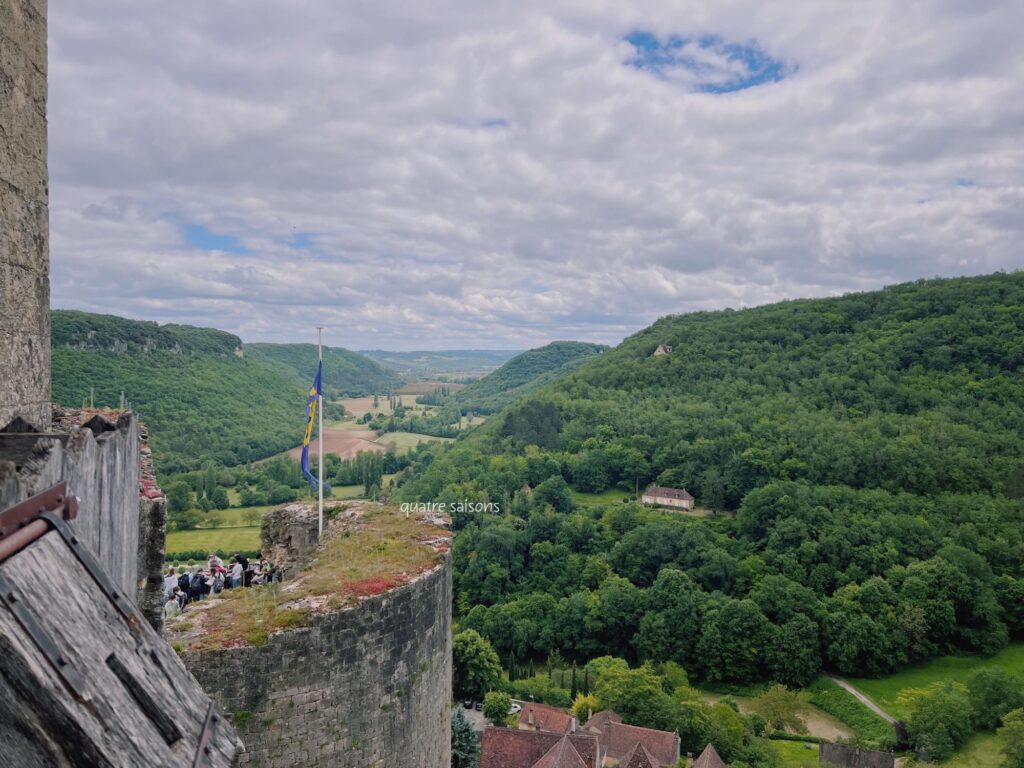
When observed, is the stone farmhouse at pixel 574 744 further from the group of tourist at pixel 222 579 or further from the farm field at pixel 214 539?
the farm field at pixel 214 539

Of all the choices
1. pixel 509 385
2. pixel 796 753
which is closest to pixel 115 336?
pixel 796 753

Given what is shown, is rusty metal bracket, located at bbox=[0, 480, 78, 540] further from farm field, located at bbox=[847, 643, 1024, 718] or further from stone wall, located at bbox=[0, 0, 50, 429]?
farm field, located at bbox=[847, 643, 1024, 718]

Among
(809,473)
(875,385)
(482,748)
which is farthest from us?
(875,385)

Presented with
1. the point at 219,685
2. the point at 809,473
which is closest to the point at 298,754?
the point at 219,685

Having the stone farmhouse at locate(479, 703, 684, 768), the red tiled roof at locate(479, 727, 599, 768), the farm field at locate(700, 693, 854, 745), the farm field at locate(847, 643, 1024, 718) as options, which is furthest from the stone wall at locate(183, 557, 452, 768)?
the farm field at locate(847, 643, 1024, 718)

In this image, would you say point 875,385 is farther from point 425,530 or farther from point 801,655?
point 425,530

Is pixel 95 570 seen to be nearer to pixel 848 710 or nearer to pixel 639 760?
pixel 639 760

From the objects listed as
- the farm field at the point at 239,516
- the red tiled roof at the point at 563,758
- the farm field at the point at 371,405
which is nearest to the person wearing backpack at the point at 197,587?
the red tiled roof at the point at 563,758
